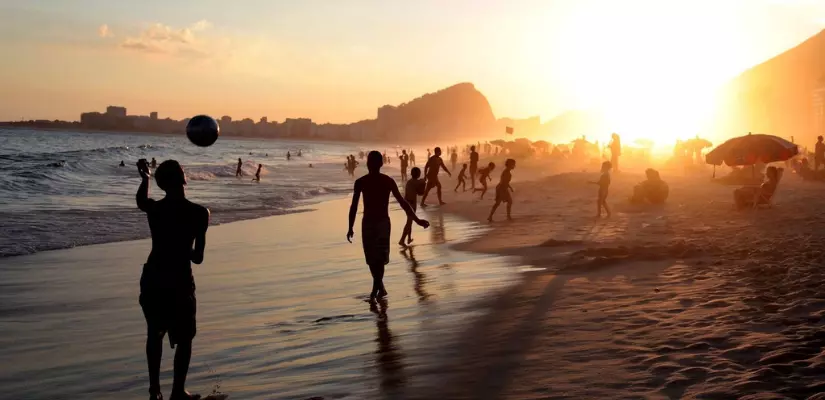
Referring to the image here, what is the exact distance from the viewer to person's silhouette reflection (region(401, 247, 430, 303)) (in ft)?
27.9

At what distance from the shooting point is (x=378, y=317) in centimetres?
736

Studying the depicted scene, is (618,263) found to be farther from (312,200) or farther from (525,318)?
(312,200)

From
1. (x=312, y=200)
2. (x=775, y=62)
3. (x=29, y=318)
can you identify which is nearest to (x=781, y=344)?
(x=29, y=318)

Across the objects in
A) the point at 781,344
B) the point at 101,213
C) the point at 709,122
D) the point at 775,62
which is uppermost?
the point at 775,62

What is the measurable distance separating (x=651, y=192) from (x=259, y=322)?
15.0 metres

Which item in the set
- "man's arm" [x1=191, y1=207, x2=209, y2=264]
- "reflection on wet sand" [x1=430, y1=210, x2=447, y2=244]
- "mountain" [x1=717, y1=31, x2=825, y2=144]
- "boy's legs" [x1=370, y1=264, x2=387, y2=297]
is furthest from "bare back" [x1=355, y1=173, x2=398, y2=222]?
"mountain" [x1=717, y1=31, x2=825, y2=144]

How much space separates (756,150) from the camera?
69.3ft

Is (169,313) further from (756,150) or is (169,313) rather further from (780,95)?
(780,95)

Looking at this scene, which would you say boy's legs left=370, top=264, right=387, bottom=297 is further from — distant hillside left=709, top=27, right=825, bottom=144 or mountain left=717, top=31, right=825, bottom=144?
distant hillside left=709, top=27, right=825, bottom=144

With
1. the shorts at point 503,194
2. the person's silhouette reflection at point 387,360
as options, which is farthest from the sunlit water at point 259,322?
the shorts at point 503,194

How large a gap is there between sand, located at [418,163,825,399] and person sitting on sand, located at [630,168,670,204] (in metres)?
5.23

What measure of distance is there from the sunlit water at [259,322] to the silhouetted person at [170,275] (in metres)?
0.46

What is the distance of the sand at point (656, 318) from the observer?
15.5ft

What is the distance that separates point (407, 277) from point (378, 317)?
2.65 m
